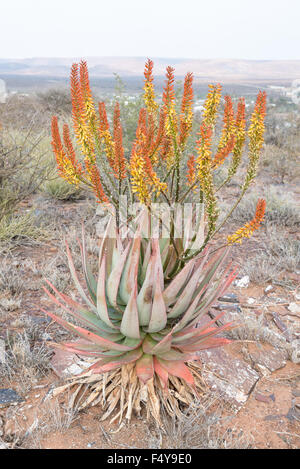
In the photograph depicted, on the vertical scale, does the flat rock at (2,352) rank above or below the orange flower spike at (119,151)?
below

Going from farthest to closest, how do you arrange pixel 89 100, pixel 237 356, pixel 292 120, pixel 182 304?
pixel 292 120 → pixel 237 356 → pixel 182 304 → pixel 89 100

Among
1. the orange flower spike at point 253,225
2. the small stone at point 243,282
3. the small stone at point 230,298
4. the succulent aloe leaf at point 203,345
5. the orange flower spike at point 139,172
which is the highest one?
the orange flower spike at point 139,172

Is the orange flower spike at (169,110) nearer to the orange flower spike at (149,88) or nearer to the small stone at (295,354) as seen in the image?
the orange flower spike at (149,88)

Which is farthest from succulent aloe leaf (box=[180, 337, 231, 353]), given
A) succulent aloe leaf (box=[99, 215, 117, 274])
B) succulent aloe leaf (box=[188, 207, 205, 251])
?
succulent aloe leaf (box=[99, 215, 117, 274])

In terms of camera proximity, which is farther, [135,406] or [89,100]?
[135,406]

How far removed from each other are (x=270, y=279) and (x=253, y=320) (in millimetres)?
967

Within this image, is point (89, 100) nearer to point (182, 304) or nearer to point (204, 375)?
point (182, 304)

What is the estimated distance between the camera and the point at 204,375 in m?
2.56

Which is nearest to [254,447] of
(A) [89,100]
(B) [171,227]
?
(B) [171,227]

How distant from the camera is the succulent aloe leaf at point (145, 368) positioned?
1953mm

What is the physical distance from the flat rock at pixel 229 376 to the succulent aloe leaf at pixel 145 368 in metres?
0.50

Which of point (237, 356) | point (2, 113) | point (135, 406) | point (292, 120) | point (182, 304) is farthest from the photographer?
point (292, 120)

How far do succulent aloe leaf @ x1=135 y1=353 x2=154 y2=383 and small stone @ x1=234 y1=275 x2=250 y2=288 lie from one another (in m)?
2.05

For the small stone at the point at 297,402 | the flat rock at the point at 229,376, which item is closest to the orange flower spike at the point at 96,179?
the flat rock at the point at 229,376
